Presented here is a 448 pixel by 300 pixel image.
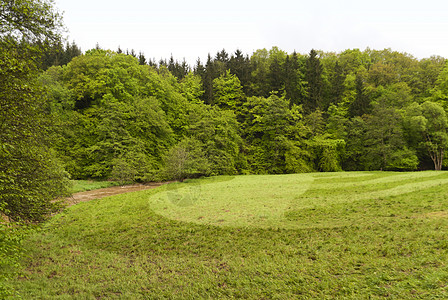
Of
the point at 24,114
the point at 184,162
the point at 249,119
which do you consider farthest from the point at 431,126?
the point at 24,114

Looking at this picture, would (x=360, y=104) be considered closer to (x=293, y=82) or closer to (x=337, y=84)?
(x=337, y=84)

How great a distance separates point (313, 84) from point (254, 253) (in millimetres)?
46672

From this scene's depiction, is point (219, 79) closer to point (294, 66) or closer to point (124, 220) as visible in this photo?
point (294, 66)

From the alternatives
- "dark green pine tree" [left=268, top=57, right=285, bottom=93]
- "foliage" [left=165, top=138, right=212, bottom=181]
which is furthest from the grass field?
"dark green pine tree" [left=268, top=57, right=285, bottom=93]

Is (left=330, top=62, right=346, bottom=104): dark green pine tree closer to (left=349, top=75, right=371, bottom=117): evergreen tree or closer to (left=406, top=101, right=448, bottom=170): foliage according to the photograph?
(left=349, top=75, right=371, bottom=117): evergreen tree

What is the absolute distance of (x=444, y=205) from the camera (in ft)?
30.7

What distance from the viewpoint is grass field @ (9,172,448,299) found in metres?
5.05

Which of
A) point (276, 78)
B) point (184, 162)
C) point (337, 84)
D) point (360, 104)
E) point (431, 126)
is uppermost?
point (276, 78)

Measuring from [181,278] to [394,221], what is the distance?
7.71 metres

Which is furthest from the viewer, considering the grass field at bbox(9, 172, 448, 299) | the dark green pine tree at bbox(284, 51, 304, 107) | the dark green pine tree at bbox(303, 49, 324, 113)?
the dark green pine tree at bbox(284, 51, 304, 107)

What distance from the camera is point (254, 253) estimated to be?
7102mm

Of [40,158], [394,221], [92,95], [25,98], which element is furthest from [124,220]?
[92,95]

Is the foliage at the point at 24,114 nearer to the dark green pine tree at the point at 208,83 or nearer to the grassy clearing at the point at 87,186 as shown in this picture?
the grassy clearing at the point at 87,186

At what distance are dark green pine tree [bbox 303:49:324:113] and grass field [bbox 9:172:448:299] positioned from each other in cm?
3452
